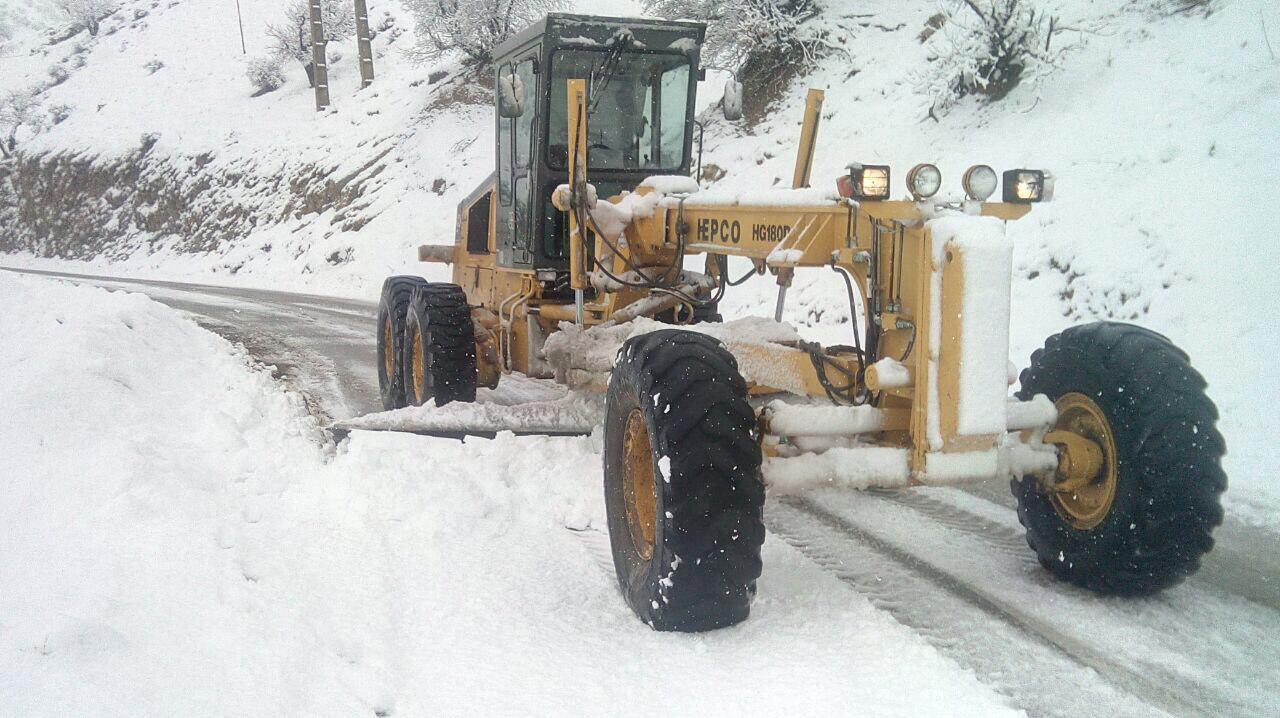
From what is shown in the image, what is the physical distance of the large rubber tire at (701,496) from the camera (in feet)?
10.9

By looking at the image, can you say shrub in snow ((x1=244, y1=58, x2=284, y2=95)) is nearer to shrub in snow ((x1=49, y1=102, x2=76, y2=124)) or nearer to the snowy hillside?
the snowy hillside

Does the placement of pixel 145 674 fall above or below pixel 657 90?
below

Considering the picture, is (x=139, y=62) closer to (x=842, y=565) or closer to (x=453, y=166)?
(x=453, y=166)

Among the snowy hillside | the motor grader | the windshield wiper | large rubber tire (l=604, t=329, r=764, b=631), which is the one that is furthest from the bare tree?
large rubber tire (l=604, t=329, r=764, b=631)

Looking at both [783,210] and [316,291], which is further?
[316,291]

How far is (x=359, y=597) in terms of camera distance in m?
3.65

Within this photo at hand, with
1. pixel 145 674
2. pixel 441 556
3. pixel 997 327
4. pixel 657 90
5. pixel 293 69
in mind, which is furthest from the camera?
pixel 293 69

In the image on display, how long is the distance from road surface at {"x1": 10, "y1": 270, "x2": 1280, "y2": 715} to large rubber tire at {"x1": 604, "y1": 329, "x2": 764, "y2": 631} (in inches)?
28.4

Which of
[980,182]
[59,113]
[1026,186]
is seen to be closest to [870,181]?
[980,182]

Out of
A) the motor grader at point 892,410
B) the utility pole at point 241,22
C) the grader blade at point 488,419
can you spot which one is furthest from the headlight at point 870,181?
the utility pole at point 241,22

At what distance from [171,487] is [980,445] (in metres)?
3.53

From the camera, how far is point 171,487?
14.4 ft

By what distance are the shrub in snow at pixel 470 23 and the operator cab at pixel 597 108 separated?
1864 cm

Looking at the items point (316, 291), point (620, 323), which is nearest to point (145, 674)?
point (620, 323)
